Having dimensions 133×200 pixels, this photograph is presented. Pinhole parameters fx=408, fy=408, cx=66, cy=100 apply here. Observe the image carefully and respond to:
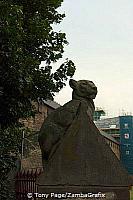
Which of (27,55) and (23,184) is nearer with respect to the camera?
(27,55)

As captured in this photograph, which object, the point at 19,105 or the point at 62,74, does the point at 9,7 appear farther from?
the point at 62,74

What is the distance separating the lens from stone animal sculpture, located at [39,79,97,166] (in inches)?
228

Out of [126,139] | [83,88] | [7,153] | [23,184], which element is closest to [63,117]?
[83,88]

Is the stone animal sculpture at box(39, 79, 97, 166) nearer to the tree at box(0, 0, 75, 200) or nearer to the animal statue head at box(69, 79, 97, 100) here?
the animal statue head at box(69, 79, 97, 100)

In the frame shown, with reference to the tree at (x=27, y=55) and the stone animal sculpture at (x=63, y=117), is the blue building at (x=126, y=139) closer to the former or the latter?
the tree at (x=27, y=55)

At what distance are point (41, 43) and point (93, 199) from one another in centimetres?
788

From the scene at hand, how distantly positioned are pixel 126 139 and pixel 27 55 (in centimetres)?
5469

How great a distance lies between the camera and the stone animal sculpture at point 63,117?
19.0ft

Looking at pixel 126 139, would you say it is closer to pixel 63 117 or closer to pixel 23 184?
pixel 23 184

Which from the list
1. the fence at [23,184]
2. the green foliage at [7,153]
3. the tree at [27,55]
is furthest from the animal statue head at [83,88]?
the fence at [23,184]

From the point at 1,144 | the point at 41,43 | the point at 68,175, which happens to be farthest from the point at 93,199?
the point at 41,43

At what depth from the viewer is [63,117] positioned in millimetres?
5863

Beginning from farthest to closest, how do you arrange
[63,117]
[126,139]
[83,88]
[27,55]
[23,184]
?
[126,139] < [23,184] < [27,55] < [83,88] < [63,117]

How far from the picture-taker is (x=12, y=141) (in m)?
13.1
